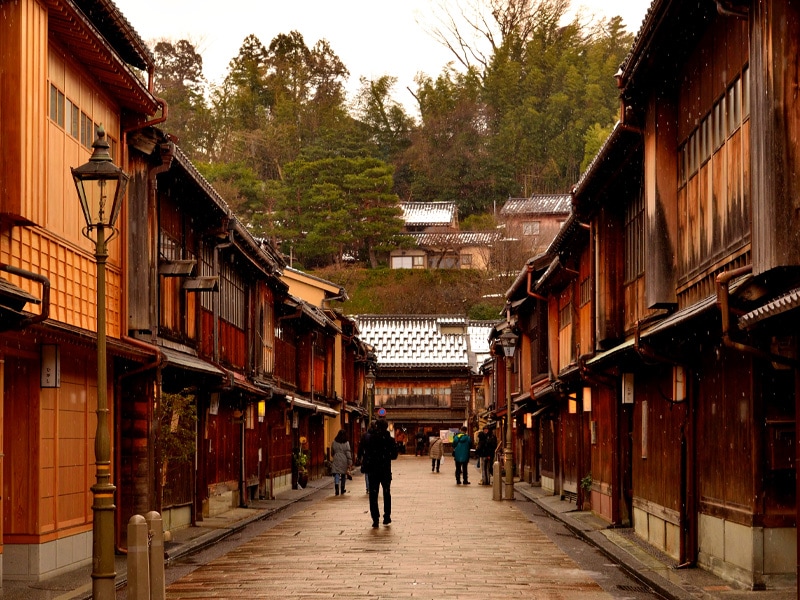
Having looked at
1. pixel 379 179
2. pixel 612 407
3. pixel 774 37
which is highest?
pixel 379 179

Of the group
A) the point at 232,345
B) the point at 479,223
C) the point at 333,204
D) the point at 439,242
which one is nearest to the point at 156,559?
the point at 232,345

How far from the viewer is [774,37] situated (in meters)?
10.3

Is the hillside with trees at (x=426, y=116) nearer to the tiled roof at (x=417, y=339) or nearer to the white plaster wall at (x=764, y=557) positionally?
the tiled roof at (x=417, y=339)

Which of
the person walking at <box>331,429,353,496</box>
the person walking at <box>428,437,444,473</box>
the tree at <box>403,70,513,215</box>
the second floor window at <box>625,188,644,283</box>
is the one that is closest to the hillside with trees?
the tree at <box>403,70,513,215</box>

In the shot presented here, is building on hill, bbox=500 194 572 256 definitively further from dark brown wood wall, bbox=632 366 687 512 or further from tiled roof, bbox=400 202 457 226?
dark brown wood wall, bbox=632 366 687 512

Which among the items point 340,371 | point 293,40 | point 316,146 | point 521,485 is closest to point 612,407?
point 521,485

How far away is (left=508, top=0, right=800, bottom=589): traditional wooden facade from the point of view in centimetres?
1050

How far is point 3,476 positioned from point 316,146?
68.0 meters

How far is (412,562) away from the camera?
54.0ft

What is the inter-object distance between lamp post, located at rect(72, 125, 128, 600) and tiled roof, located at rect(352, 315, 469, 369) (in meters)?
68.8

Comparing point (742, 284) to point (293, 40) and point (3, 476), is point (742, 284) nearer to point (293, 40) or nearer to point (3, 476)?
point (3, 476)

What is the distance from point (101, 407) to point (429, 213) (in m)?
78.6

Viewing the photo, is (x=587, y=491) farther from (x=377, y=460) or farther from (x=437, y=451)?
(x=437, y=451)

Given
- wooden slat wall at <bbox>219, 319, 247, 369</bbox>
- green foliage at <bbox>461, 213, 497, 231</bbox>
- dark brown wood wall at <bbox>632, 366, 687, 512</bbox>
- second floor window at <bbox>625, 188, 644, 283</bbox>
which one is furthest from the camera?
green foliage at <bbox>461, 213, 497, 231</bbox>
